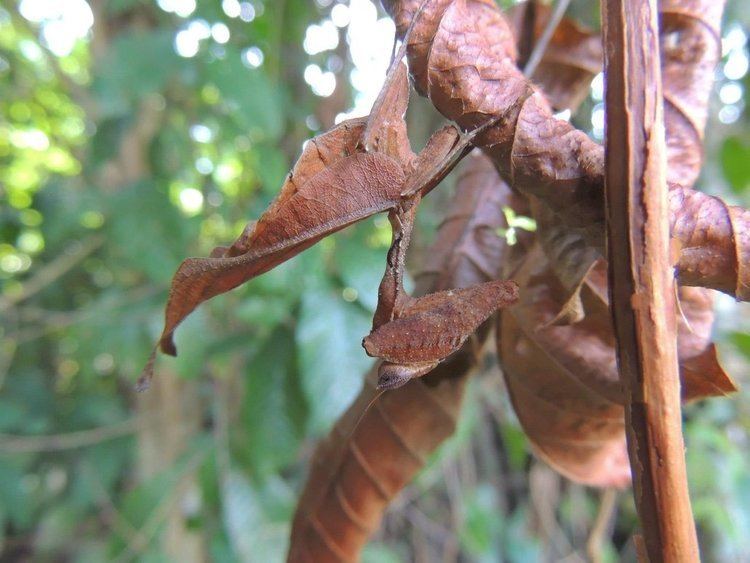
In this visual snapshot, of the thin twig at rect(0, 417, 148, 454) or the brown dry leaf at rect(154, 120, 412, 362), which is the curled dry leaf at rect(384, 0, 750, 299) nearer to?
the brown dry leaf at rect(154, 120, 412, 362)

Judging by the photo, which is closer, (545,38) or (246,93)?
(545,38)

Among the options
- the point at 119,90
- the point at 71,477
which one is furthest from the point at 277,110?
the point at 71,477

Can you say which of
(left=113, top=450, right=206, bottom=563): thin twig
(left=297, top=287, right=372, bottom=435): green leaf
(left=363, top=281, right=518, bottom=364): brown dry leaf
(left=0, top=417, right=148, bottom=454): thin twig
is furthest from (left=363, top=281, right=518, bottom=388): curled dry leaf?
(left=0, top=417, right=148, bottom=454): thin twig

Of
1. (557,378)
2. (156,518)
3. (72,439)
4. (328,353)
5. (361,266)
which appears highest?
(557,378)

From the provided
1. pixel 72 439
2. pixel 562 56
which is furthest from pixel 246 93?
pixel 72 439

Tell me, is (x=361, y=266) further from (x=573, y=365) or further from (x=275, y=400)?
(x=573, y=365)

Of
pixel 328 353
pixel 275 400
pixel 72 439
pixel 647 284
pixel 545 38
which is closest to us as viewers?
pixel 647 284

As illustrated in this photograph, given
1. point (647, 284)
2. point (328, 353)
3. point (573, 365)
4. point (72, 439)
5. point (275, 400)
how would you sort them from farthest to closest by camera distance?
point (72, 439) → point (275, 400) → point (328, 353) → point (573, 365) → point (647, 284)
